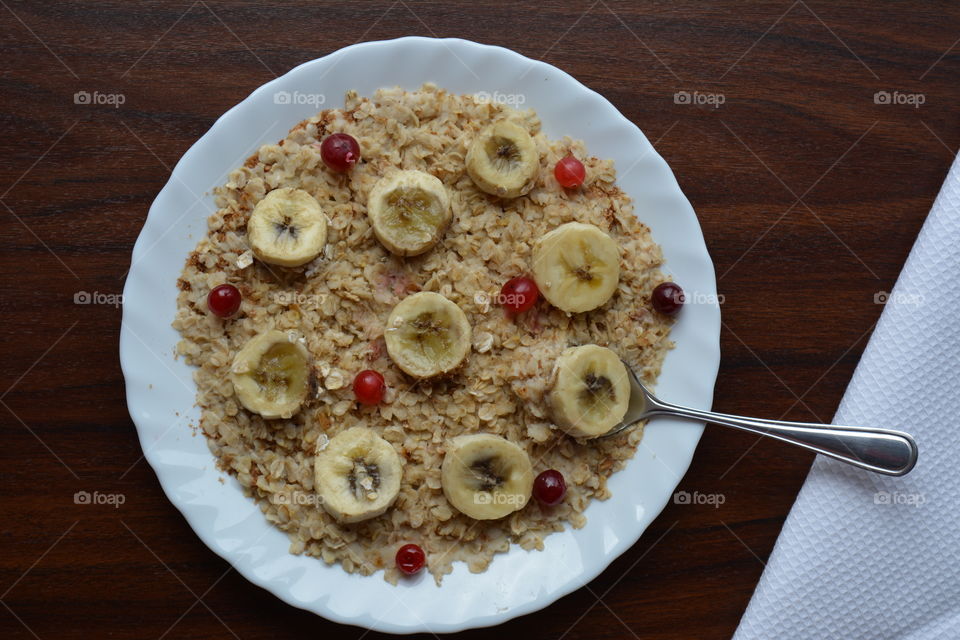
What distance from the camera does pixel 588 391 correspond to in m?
2.08

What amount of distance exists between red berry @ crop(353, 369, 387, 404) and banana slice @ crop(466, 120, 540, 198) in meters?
0.63

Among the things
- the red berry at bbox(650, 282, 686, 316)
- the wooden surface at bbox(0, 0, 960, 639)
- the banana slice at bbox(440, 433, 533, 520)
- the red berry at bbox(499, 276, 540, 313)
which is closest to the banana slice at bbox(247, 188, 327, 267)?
the wooden surface at bbox(0, 0, 960, 639)

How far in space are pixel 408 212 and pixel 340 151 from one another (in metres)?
0.26

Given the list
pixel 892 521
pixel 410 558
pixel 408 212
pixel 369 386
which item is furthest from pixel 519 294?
pixel 892 521

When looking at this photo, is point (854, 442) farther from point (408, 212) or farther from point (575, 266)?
point (408, 212)

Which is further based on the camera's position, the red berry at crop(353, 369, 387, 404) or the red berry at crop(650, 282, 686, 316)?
the red berry at crop(650, 282, 686, 316)

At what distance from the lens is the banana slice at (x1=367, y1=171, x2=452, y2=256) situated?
2.11 meters

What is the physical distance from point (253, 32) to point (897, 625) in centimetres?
262

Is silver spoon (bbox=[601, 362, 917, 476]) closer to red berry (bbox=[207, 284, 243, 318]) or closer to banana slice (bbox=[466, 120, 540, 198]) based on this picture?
banana slice (bbox=[466, 120, 540, 198])

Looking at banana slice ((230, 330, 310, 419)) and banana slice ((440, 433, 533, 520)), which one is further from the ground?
banana slice ((230, 330, 310, 419))

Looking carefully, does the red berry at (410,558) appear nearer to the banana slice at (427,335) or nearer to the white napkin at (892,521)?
the banana slice at (427,335)

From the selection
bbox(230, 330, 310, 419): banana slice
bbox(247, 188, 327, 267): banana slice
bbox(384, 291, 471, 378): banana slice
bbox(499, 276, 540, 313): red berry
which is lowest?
bbox(230, 330, 310, 419): banana slice

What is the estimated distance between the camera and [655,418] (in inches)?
87.0

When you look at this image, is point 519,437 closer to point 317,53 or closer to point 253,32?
point 317,53
